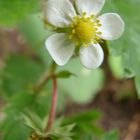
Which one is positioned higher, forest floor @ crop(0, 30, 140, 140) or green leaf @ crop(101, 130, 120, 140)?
green leaf @ crop(101, 130, 120, 140)

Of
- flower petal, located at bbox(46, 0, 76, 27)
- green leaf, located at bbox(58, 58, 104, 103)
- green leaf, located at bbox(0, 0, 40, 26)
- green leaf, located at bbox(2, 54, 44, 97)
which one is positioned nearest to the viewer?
flower petal, located at bbox(46, 0, 76, 27)

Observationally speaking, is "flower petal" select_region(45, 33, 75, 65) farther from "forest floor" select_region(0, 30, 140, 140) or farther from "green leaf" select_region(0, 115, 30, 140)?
"forest floor" select_region(0, 30, 140, 140)

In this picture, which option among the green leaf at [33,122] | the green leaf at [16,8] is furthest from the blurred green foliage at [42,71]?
the green leaf at [33,122]

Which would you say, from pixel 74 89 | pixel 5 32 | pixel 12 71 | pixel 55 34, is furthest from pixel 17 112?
pixel 5 32

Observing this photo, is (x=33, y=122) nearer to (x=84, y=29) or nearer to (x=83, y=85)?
(x=84, y=29)

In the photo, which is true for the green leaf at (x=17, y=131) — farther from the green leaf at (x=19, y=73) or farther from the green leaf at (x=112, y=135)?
the green leaf at (x=19, y=73)

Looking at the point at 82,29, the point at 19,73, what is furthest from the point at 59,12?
the point at 19,73

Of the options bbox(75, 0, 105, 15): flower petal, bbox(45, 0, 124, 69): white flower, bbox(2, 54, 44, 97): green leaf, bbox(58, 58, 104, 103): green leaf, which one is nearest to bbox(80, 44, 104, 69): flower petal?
bbox(45, 0, 124, 69): white flower
